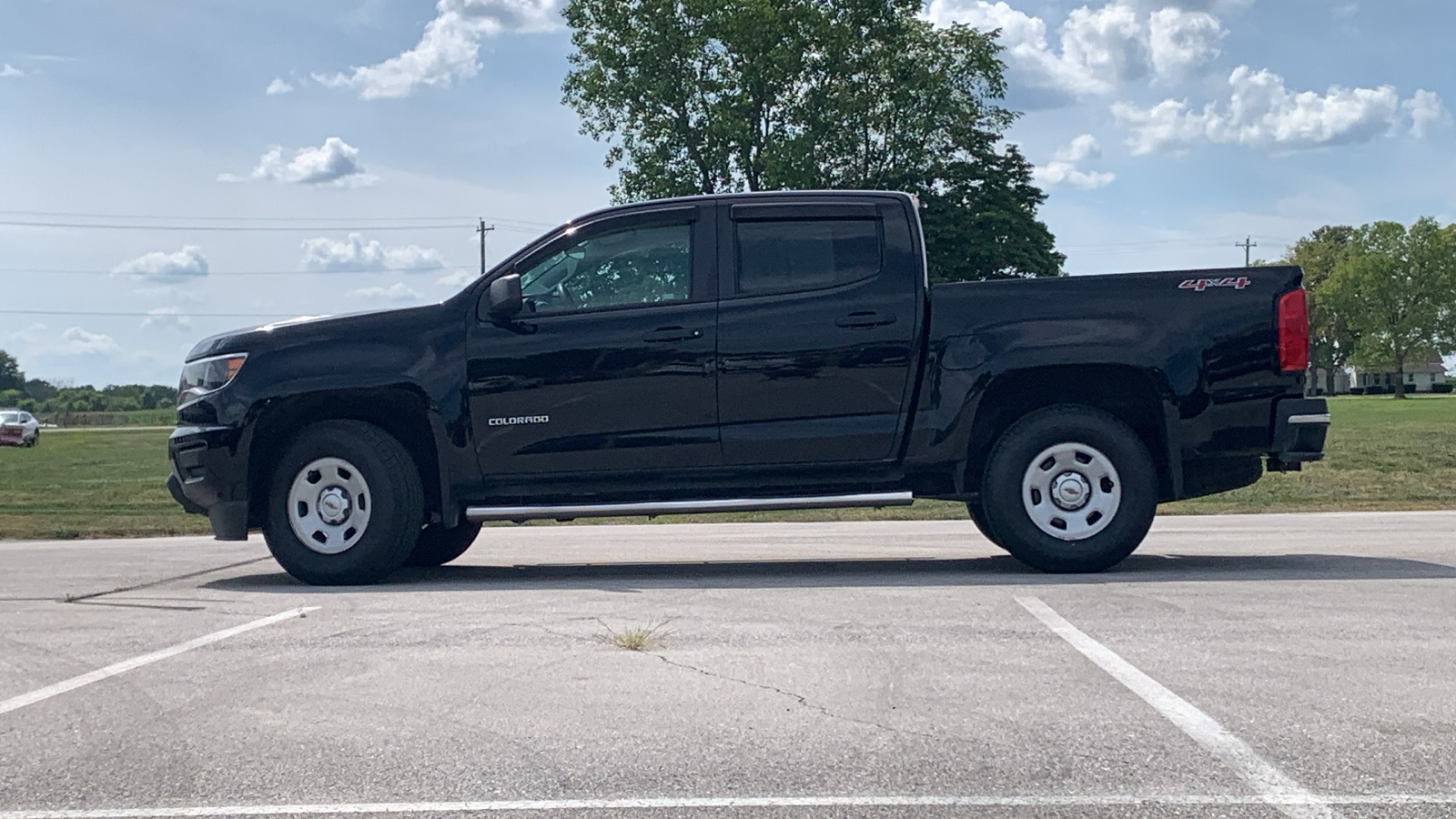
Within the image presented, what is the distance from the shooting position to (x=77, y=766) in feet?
12.7

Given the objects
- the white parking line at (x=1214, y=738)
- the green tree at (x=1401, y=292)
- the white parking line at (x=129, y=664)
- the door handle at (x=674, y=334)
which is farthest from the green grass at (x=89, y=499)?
the green tree at (x=1401, y=292)

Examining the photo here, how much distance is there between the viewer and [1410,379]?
14538 cm

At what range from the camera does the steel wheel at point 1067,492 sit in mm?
7508

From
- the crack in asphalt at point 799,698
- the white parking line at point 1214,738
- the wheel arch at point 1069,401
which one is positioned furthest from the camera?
the wheel arch at point 1069,401

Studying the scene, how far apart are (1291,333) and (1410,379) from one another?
15352cm

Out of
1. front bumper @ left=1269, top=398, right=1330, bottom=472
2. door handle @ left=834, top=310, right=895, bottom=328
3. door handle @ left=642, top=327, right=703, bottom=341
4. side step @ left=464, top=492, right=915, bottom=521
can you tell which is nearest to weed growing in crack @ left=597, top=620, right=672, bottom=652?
side step @ left=464, top=492, right=915, bottom=521

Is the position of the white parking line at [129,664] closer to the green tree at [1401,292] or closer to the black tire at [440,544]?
the black tire at [440,544]

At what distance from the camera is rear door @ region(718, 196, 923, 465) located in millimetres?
7566

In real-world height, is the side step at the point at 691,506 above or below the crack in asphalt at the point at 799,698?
above

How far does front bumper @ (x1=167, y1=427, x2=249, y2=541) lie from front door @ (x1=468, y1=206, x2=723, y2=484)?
1.39 meters

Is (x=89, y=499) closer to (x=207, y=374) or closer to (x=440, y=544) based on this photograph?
(x=440, y=544)

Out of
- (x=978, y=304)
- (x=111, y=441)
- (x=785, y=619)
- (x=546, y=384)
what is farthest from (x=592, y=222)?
(x=111, y=441)

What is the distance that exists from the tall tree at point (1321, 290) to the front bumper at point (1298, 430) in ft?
342

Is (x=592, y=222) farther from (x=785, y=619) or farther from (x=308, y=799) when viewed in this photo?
(x=308, y=799)
